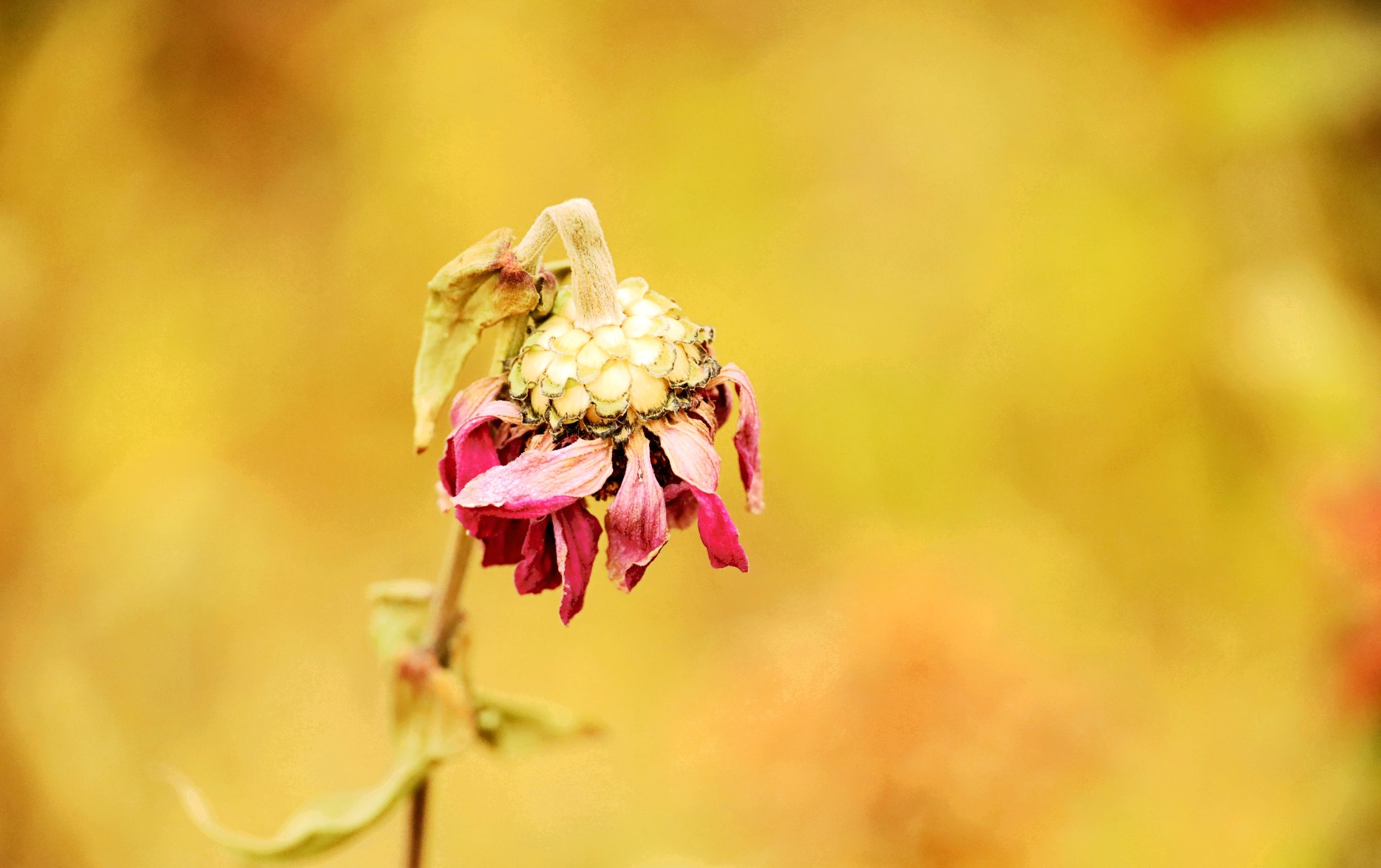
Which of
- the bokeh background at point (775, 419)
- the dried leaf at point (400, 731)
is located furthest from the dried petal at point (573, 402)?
the bokeh background at point (775, 419)

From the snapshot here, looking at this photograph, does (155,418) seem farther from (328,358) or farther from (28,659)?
(28,659)

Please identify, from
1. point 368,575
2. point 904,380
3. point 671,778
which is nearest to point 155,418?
point 368,575

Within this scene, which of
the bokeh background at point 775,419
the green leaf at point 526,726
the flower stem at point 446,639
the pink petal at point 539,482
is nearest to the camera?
the pink petal at point 539,482

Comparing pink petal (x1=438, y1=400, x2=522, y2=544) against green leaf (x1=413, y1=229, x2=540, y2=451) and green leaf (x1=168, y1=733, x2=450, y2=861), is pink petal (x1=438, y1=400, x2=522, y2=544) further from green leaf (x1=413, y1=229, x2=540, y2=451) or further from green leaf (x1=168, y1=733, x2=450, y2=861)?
green leaf (x1=168, y1=733, x2=450, y2=861)

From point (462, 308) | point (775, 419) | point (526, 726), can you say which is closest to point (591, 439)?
point (462, 308)

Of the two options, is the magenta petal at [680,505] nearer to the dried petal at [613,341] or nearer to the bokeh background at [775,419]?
the dried petal at [613,341]

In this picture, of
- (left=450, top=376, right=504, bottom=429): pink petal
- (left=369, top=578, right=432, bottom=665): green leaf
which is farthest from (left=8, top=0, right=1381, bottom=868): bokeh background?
(left=450, top=376, right=504, bottom=429): pink petal
